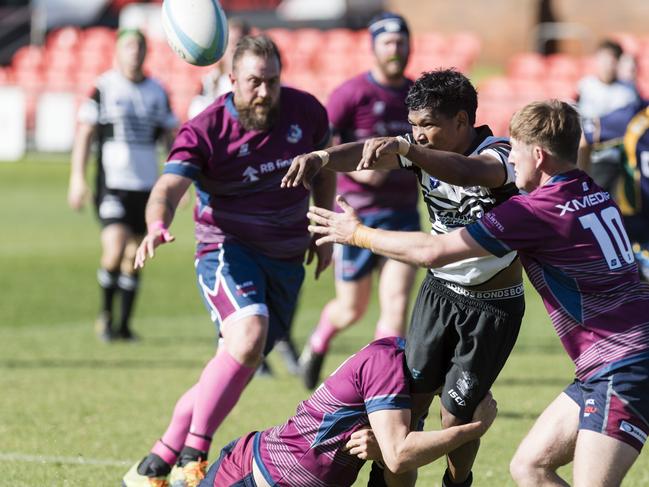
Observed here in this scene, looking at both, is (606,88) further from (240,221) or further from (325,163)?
(325,163)

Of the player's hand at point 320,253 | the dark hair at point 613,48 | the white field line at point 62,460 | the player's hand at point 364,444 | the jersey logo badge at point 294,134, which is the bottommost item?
the white field line at point 62,460

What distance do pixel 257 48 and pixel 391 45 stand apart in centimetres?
255

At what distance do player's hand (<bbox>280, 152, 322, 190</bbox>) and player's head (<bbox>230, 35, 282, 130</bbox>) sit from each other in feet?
5.07

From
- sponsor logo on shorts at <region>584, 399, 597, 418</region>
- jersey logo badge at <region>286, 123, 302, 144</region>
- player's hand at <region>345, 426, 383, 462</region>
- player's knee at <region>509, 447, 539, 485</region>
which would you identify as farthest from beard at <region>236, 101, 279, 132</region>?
sponsor logo on shorts at <region>584, 399, 597, 418</region>

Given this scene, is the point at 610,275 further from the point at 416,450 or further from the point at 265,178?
the point at 265,178

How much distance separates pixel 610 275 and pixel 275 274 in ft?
8.02

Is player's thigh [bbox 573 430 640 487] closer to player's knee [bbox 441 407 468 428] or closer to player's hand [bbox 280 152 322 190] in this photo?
player's knee [bbox 441 407 468 428]

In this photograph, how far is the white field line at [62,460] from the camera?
21.7ft

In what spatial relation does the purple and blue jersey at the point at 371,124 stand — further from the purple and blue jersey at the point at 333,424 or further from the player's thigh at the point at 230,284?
the purple and blue jersey at the point at 333,424

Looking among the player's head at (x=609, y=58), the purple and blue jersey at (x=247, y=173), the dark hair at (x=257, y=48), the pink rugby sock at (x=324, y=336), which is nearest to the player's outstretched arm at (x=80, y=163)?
the pink rugby sock at (x=324, y=336)

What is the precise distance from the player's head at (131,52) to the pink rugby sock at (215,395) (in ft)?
A: 17.6

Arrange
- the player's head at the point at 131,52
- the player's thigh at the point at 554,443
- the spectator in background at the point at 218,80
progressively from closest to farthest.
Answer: the player's thigh at the point at 554,443, the spectator in background at the point at 218,80, the player's head at the point at 131,52

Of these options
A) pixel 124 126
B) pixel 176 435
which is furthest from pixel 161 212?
pixel 124 126

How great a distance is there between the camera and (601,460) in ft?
14.7
